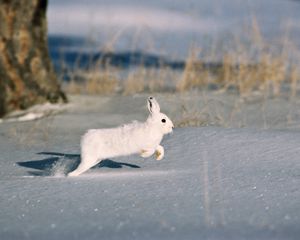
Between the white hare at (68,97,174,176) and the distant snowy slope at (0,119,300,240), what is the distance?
10 centimetres

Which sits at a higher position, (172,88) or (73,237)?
(73,237)

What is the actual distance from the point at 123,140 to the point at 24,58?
2894 mm

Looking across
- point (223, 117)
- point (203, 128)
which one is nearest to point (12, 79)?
point (223, 117)

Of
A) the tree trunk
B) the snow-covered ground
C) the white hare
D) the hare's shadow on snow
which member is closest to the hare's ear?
the white hare

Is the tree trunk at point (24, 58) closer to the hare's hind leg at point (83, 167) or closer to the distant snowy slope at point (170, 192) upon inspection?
the distant snowy slope at point (170, 192)

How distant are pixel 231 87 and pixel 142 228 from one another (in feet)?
15.1

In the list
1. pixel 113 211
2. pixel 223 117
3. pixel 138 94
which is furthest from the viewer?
pixel 138 94

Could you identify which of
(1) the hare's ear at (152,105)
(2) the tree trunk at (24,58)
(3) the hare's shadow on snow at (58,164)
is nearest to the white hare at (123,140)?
(1) the hare's ear at (152,105)

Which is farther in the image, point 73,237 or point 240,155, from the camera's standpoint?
point 240,155

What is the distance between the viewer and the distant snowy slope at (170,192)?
2596mm

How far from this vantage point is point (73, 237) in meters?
2.53

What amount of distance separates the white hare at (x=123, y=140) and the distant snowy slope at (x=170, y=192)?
10cm

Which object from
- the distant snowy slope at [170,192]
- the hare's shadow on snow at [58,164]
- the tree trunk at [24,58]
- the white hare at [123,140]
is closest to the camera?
the distant snowy slope at [170,192]

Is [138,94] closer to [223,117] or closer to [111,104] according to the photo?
[111,104]
